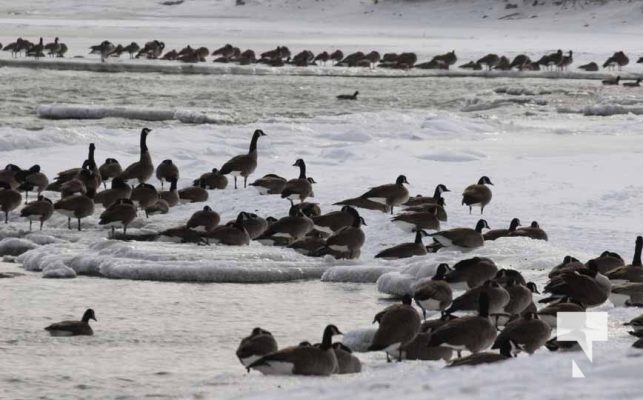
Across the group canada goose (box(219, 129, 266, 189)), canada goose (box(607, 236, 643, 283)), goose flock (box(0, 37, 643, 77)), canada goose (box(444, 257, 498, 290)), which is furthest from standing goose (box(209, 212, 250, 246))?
goose flock (box(0, 37, 643, 77))

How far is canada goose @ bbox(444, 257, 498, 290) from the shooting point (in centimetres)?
1063

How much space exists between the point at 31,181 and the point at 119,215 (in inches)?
101

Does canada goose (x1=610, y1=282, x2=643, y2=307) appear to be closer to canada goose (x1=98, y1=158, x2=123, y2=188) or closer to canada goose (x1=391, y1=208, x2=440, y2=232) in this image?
canada goose (x1=391, y1=208, x2=440, y2=232)

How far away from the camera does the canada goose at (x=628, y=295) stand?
10438 millimetres

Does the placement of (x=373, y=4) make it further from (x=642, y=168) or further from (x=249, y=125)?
(x=642, y=168)

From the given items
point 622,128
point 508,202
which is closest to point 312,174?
point 508,202

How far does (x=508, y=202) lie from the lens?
1634 cm

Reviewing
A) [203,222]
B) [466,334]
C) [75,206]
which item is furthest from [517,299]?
[75,206]

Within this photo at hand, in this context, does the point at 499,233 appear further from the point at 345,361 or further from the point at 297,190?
the point at 345,361

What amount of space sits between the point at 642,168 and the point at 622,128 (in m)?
6.31

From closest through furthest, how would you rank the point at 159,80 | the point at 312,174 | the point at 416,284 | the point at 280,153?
the point at 416,284 → the point at 312,174 → the point at 280,153 → the point at 159,80

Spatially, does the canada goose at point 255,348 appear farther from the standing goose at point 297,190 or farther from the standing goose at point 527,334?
the standing goose at point 297,190

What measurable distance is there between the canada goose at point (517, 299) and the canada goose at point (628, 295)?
0.96 m

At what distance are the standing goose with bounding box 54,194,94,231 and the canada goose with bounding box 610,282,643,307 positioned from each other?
20.5 feet
